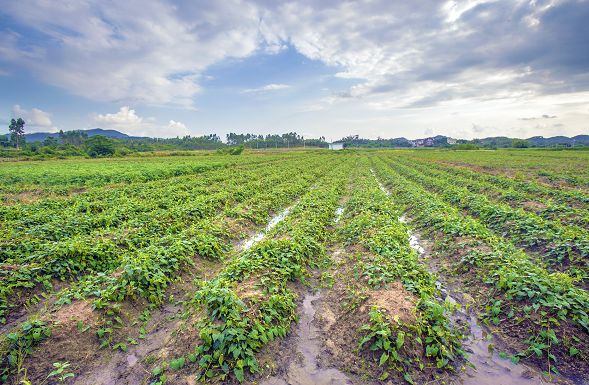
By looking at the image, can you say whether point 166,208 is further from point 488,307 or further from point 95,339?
point 488,307

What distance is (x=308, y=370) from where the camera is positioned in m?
4.58

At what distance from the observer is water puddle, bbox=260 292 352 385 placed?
4.36 meters

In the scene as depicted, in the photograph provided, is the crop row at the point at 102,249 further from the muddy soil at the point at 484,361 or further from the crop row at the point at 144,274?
the muddy soil at the point at 484,361

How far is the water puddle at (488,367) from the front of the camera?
4336mm

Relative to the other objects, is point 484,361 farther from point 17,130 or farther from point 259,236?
point 17,130

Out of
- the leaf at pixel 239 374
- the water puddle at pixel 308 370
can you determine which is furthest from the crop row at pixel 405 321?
the leaf at pixel 239 374

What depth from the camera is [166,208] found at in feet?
44.3

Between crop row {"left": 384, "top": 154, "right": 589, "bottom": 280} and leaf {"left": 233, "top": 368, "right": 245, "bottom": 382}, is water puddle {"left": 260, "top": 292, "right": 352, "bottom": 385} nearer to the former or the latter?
leaf {"left": 233, "top": 368, "right": 245, "bottom": 382}

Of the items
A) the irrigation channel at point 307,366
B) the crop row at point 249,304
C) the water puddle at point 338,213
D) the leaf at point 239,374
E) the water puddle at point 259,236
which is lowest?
the irrigation channel at point 307,366

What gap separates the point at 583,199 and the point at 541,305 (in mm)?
13229

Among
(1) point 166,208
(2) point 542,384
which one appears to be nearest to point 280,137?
(1) point 166,208

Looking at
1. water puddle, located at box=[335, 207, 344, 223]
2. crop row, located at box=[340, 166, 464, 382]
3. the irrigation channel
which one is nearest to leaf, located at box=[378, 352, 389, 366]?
crop row, located at box=[340, 166, 464, 382]

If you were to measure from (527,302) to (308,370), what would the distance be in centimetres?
440

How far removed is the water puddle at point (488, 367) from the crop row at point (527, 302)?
0.28 meters
